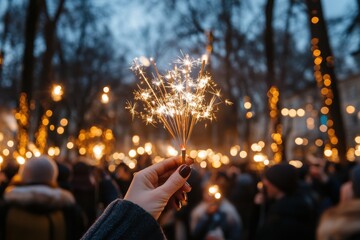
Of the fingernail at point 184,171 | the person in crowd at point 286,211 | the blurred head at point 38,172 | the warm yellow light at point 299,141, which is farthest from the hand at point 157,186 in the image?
the warm yellow light at point 299,141

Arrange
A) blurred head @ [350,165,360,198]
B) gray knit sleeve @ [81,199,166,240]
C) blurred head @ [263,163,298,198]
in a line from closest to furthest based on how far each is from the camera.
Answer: gray knit sleeve @ [81,199,166,240] < blurred head @ [350,165,360,198] < blurred head @ [263,163,298,198]

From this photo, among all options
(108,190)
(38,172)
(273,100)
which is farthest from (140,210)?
(273,100)

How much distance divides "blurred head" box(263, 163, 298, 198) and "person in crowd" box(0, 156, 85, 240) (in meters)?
1.90

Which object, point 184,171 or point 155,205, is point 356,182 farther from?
point 155,205

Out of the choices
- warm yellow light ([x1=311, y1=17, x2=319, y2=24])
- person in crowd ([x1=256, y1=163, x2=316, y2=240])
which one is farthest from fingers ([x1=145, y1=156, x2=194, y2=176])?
warm yellow light ([x1=311, y1=17, x2=319, y2=24])

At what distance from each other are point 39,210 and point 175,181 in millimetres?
2974

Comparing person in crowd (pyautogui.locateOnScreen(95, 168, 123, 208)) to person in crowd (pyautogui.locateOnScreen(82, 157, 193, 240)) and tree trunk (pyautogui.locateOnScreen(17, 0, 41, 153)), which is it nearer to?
person in crowd (pyautogui.locateOnScreen(82, 157, 193, 240))

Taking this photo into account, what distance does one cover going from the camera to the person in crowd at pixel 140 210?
72.6 inches

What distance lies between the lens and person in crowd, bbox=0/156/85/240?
4.50 metres

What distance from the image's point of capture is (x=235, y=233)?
279 inches

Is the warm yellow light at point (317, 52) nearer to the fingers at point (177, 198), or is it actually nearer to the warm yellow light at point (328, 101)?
the warm yellow light at point (328, 101)

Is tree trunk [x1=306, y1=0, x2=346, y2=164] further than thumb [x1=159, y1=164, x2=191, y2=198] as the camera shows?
Yes

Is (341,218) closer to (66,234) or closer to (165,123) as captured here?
(165,123)

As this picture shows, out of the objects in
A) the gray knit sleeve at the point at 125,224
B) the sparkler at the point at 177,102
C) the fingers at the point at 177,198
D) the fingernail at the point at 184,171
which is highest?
the sparkler at the point at 177,102
